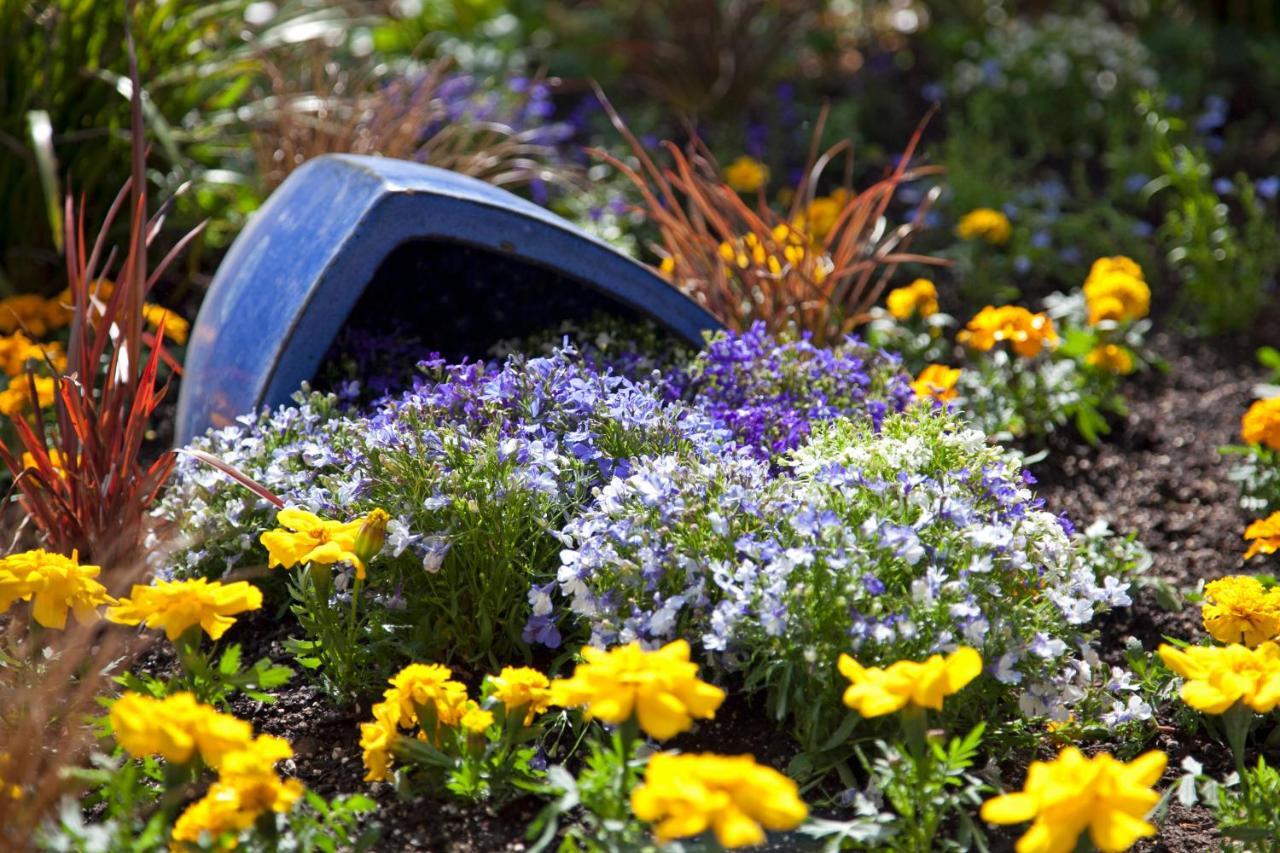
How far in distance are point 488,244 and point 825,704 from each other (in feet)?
3.93

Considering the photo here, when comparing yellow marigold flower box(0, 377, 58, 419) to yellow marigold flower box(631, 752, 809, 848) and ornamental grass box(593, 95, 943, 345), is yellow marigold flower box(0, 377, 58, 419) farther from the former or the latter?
yellow marigold flower box(631, 752, 809, 848)

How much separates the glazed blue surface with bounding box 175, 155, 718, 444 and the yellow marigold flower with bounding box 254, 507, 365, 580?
2.43 feet

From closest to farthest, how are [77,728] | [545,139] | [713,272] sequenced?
[77,728]
[713,272]
[545,139]

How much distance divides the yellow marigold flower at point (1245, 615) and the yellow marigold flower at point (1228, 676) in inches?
9.7

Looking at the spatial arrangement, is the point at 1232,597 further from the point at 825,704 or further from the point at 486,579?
the point at 486,579

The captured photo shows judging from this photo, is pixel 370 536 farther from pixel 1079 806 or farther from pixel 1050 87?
pixel 1050 87

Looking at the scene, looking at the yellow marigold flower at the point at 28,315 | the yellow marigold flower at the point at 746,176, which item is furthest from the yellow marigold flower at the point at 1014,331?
the yellow marigold flower at the point at 28,315

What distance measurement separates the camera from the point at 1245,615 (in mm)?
2184

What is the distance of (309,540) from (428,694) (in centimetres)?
→ 32

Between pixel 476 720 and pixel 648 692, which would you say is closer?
pixel 648 692

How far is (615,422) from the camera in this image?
2.38 m

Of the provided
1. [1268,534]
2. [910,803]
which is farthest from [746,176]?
[910,803]

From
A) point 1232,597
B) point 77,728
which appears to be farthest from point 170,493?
point 1232,597

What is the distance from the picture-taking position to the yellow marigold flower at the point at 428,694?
1.88 metres
